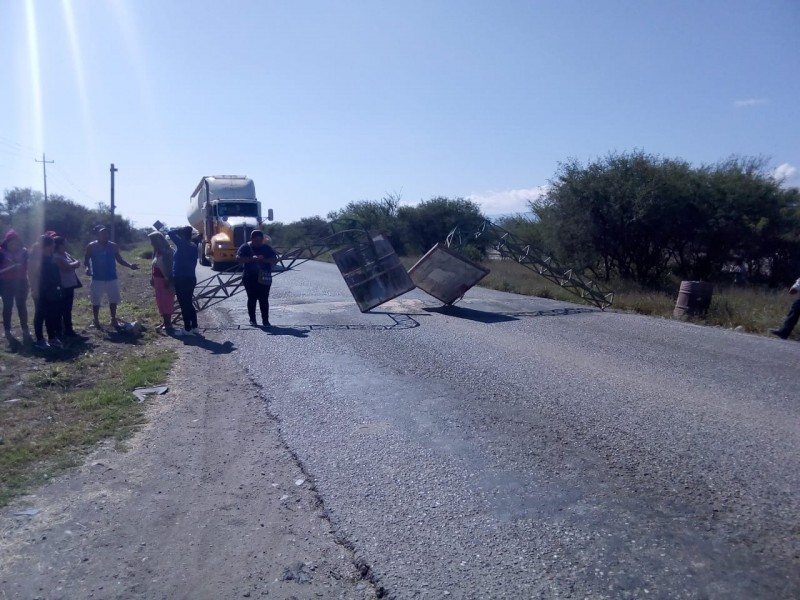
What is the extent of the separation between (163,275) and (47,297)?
2441mm

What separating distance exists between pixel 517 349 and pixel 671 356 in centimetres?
222

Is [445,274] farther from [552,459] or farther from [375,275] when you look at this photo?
[552,459]

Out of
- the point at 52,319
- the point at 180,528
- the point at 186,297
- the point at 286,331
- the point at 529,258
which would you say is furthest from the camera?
the point at 529,258

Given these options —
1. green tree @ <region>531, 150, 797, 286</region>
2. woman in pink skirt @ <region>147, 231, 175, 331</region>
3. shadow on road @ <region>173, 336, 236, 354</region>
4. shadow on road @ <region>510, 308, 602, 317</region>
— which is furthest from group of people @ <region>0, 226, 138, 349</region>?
green tree @ <region>531, 150, 797, 286</region>

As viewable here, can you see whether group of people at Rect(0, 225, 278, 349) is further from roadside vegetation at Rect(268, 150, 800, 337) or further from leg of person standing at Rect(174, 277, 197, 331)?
roadside vegetation at Rect(268, 150, 800, 337)

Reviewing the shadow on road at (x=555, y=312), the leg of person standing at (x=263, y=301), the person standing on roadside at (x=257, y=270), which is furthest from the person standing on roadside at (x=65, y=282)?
the shadow on road at (x=555, y=312)

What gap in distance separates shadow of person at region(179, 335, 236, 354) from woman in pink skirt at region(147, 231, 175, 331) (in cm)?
72

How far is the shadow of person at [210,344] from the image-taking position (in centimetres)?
1190

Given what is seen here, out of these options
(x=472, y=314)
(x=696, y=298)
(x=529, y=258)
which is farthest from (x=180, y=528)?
(x=529, y=258)

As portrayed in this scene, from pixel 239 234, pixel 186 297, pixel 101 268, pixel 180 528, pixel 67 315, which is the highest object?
pixel 239 234

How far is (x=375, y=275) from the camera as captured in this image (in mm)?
16719

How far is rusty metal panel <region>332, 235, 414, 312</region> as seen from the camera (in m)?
16.6


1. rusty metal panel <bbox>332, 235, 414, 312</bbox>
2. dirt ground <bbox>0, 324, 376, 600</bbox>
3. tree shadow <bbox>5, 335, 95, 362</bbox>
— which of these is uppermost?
rusty metal panel <bbox>332, 235, 414, 312</bbox>

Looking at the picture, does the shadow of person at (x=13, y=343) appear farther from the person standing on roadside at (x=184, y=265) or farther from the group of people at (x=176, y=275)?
the person standing on roadside at (x=184, y=265)
